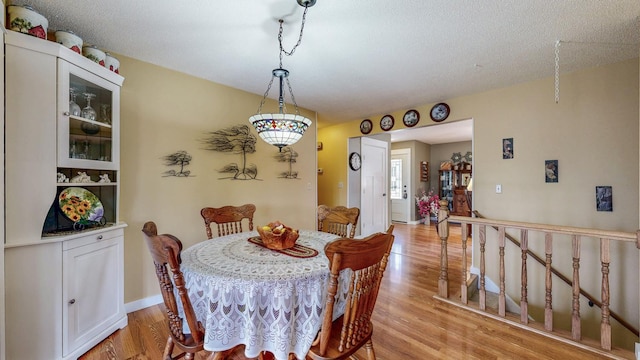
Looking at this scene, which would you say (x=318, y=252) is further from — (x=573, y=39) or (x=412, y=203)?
(x=412, y=203)

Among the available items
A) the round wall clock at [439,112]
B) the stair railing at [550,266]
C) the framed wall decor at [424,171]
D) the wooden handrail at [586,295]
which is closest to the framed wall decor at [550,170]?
the wooden handrail at [586,295]

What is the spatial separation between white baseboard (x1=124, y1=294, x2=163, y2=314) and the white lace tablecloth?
61.0 inches

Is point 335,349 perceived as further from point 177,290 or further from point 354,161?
point 354,161

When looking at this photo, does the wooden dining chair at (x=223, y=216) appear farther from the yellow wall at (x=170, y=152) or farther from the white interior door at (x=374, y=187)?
the white interior door at (x=374, y=187)

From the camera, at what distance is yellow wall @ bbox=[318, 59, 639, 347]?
2350mm

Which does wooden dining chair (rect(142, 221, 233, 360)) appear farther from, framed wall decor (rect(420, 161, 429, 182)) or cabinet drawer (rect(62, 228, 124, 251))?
framed wall decor (rect(420, 161, 429, 182))

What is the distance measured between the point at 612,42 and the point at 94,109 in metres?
4.08

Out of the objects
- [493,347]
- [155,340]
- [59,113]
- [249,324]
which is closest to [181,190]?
[59,113]

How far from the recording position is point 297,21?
177 centimetres

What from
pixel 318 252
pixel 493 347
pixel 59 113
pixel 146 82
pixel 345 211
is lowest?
pixel 493 347

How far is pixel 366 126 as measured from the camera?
438cm

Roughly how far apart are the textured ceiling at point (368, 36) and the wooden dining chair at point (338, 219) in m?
1.37

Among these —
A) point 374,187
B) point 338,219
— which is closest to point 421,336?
point 338,219

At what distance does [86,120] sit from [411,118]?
11.9ft
